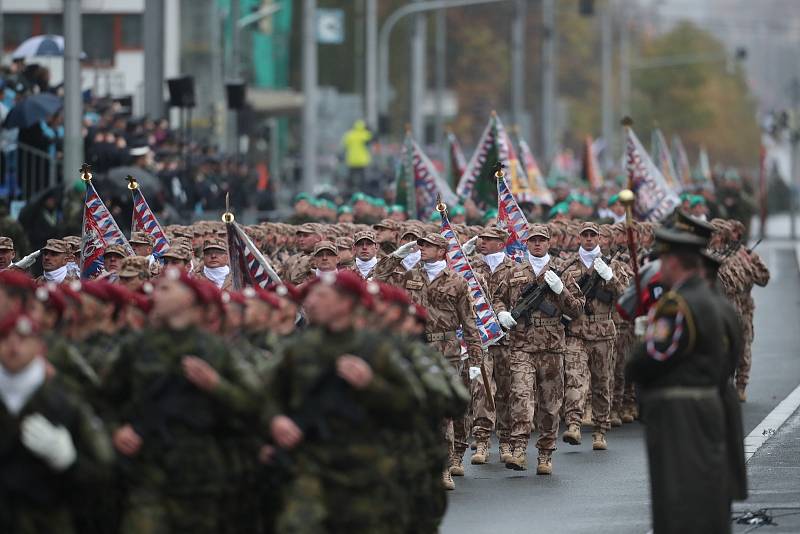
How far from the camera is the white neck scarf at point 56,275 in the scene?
17625 mm

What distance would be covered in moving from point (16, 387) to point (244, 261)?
→ 5468mm

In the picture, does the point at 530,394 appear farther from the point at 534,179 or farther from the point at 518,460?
the point at 534,179

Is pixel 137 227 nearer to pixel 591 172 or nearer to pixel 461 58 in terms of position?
pixel 591 172

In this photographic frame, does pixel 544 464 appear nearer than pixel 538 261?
Yes

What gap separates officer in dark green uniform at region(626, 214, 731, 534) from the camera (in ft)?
35.2

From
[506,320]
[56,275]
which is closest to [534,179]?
[56,275]

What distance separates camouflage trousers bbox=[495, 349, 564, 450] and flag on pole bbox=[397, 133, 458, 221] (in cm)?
1000

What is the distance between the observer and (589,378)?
17.9 meters

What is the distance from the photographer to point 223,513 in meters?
9.91

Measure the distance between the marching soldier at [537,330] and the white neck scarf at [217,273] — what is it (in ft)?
7.07

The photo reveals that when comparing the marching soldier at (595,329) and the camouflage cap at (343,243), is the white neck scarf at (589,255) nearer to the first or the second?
the marching soldier at (595,329)

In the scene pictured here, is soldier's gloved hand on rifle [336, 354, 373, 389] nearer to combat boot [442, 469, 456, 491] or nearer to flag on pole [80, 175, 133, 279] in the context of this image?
combat boot [442, 469, 456, 491]

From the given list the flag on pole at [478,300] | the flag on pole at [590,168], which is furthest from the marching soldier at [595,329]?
the flag on pole at [590,168]

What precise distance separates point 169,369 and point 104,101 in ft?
68.2
